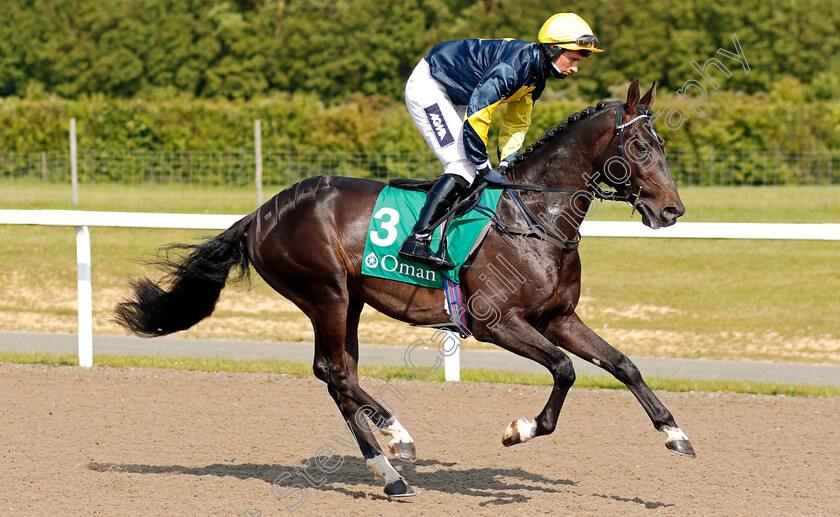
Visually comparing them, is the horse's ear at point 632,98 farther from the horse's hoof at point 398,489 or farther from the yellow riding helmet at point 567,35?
the horse's hoof at point 398,489

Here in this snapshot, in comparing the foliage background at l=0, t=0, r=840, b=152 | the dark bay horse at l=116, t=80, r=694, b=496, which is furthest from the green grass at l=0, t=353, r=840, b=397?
the foliage background at l=0, t=0, r=840, b=152

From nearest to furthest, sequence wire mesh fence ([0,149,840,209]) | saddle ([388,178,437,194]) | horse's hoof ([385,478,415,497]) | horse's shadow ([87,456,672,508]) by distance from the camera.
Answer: horse's hoof ([385,478,415,497]) < horse's shadow ([87,456,672,508]) < saddle ([388,178,437,194]) < wire mesh fence ([0,149,840,209])

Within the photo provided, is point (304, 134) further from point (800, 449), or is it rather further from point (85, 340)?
point (800, 449)

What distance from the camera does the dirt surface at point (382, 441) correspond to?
14.5 feet

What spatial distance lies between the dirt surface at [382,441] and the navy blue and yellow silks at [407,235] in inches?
40.5

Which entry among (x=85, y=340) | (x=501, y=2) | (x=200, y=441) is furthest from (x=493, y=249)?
(x=501, y=2)

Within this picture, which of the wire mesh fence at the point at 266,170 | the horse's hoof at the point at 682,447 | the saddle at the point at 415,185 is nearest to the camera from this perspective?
the horse's hoof at the point at 682,447

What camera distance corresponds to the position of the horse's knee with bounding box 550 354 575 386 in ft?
14.6

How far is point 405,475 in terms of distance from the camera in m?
5.03

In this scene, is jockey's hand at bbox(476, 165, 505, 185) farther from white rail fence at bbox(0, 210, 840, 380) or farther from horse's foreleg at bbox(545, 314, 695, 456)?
white rail fence at bbox(0, 210, 840, 380)

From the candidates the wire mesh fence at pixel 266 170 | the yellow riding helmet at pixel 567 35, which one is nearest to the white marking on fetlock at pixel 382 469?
the yellow riding helmet at pixel 567 35

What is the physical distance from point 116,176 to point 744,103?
42.1 feet

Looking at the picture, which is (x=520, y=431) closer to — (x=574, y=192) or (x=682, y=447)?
(x=682, y=447)

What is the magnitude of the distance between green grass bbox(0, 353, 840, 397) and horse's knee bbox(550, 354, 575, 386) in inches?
104
